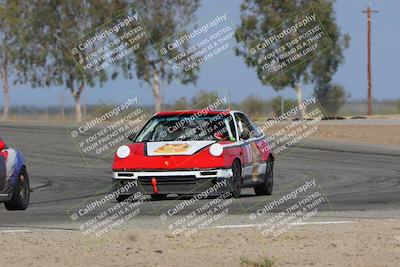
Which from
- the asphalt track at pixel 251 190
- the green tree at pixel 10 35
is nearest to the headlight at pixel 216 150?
the asphalt track at pixel 251 190

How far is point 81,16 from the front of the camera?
3607 inches

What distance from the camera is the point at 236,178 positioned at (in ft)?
59.9

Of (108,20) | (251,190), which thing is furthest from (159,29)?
(251,190)

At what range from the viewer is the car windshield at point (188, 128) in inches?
732

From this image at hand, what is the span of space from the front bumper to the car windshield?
89cm

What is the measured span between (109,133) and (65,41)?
4332 centimetres

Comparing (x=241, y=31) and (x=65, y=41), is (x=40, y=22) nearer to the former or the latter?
(x=65, y=41)

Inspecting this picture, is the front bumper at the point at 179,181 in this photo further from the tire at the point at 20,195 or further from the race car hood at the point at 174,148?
the tire at the point at 20,195

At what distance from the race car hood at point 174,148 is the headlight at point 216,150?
209 millimetres

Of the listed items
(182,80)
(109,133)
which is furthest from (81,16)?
(109,133)

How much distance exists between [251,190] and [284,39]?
209 feet

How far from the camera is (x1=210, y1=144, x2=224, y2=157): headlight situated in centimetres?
1788

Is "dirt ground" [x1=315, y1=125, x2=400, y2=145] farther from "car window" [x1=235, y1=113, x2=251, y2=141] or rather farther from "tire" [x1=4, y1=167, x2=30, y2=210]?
"tire" [x1=4, y1=167, x2=30, y2=210]

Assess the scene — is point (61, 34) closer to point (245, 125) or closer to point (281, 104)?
point (281, 104)
